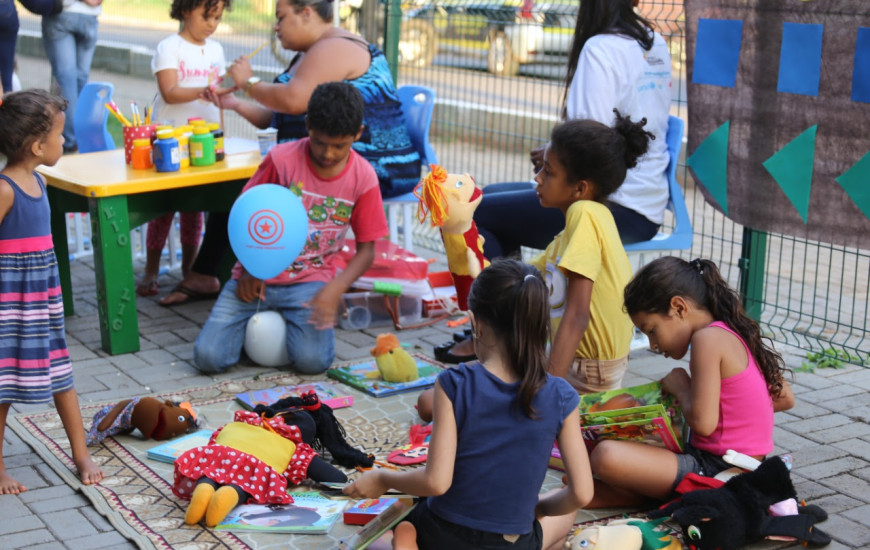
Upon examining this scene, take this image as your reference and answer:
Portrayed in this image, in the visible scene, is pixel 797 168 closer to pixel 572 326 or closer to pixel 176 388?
pixel 572 326

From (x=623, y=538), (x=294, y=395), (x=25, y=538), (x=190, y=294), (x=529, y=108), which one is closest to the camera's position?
(x=623, y=538)

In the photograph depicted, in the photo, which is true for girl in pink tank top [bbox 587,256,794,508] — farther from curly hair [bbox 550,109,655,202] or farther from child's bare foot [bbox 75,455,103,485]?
child's bare foot [bbox 75,455,103,485]

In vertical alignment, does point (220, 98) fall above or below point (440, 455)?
above

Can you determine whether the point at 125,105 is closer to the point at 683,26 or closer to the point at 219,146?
the point at 219,146

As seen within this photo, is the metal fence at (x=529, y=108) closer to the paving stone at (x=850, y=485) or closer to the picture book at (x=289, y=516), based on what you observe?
the paving stone at (x=850, y=485)

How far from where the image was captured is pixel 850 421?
414cm

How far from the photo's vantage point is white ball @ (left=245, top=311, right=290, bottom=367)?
4578 millimetres

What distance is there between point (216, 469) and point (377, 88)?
264cm

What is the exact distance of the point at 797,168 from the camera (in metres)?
4.56

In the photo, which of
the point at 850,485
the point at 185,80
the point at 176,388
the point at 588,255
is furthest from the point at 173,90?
the point at 850,485

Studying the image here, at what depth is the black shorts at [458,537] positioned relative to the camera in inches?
102

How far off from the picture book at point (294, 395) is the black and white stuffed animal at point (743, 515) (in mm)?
1548

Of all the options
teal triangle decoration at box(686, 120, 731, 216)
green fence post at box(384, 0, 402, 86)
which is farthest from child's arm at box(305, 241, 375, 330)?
green fence post at box(384, 0, 402, 86)

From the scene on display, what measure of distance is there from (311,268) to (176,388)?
2.69ft
